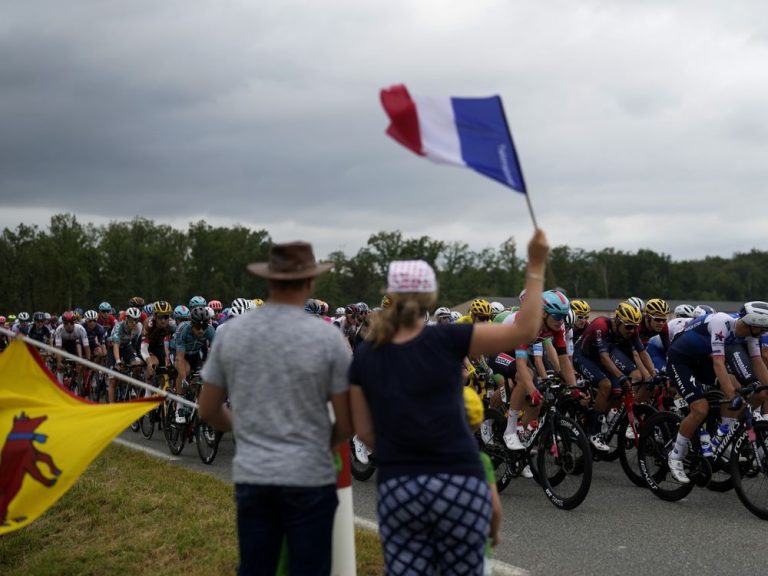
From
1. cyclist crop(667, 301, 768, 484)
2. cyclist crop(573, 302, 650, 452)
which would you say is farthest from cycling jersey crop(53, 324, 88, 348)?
cyclist crop(667, 301, 768, 484)

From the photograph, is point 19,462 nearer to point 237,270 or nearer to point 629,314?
point 629,314

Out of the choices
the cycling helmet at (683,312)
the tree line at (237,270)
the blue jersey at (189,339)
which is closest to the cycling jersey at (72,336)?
the blue jersey at (189,339)

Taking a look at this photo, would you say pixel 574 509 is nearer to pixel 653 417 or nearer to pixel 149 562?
pixel 653 417

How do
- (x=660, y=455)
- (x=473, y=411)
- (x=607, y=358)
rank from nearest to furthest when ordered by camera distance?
(x=473, y=411), (x=660, y=455), (x=607, y=358)

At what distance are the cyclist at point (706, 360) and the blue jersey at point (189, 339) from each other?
20.4 ft

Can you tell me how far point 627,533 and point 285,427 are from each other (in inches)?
182

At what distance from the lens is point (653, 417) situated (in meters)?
8.36

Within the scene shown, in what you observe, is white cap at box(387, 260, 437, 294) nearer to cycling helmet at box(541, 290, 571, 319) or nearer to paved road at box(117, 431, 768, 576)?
paved road at box(117, 431, 768, 576)

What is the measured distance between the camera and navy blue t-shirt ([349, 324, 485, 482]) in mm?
3068

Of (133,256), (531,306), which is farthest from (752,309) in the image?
(133,256)

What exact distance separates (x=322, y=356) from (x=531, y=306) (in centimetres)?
86

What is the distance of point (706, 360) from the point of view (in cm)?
860

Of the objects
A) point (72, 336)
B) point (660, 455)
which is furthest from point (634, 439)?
point (72, 336)

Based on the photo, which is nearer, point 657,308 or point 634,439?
point 634,439
